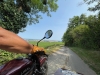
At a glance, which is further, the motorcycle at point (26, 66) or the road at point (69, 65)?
the road at point (69, 65)

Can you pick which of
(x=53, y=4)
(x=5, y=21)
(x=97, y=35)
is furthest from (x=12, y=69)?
(x=53, y=4)

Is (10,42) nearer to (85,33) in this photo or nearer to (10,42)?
(10,42)

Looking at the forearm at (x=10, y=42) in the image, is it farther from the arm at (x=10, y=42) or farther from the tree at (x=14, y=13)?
the tree at (x=14, y=13)

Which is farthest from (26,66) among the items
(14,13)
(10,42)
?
(14,13)

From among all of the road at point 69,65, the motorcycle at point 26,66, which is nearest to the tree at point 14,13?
the road at point 69,65

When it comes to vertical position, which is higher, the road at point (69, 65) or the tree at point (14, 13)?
the tree at point (14, 13)

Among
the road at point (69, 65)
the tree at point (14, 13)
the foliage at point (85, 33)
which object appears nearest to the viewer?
the road at point (69, 65)

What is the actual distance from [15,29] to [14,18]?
1218mm

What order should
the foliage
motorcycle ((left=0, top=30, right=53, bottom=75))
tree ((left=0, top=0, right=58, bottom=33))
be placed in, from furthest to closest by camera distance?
the foliage
tree ((left=0, top=0, right=58, bottom=33))
motorcycle ((left=0, top=30, right=53, bottom=75))

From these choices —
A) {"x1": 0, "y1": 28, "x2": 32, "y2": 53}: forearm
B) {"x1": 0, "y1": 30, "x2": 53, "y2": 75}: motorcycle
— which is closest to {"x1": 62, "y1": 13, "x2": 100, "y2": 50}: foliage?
{"x1": 0, "y1": 30, "x2": 53, "y2": 75}: motorcycle

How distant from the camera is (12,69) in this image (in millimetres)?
1655

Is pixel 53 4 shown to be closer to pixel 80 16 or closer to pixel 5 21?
pixel 5 21

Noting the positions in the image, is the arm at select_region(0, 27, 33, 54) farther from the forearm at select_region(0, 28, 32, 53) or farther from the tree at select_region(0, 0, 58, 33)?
the tree at select_region(0, 0, 58, 33)

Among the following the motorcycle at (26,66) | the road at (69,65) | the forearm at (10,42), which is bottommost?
the road at (69,65)
